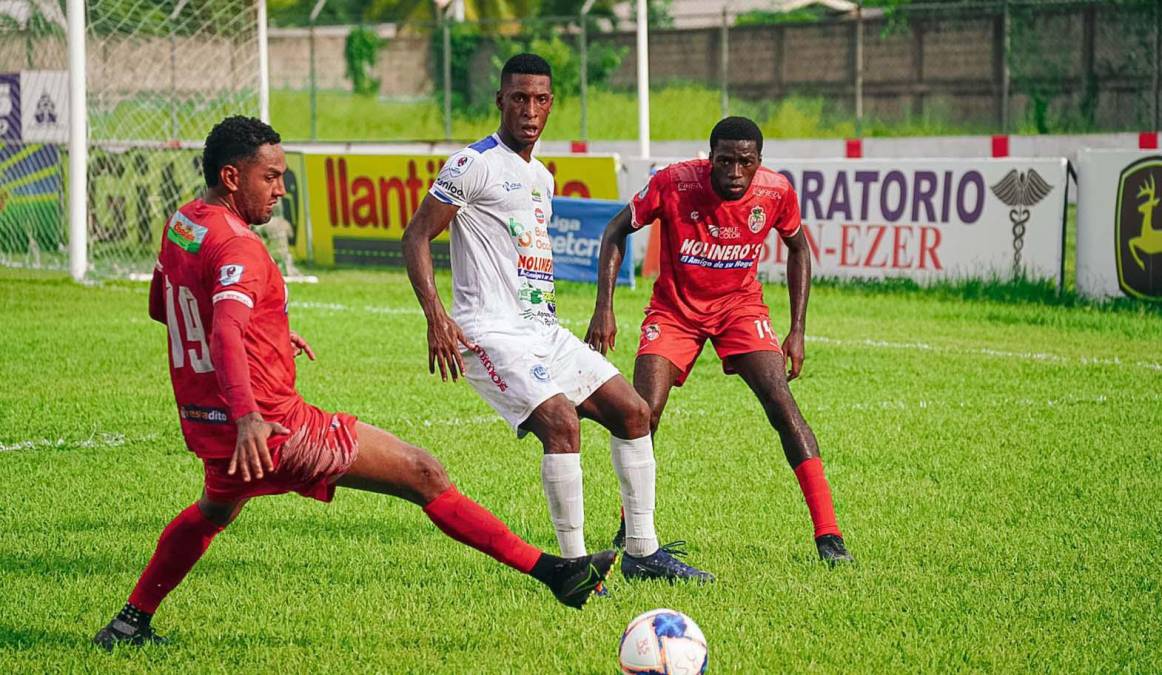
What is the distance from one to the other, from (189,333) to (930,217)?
12.1 m

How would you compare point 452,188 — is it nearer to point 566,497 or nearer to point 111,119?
point 566,497

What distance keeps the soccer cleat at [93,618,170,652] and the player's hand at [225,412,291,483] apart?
963mm

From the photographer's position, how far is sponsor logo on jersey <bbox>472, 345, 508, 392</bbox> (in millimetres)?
5992

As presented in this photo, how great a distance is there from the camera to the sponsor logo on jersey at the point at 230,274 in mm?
4754

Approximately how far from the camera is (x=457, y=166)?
6.02m

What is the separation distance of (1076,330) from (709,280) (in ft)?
25.6

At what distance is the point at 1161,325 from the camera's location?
13.8 meters

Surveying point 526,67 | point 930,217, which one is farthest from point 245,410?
point 930,217

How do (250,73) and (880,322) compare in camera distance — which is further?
(250,73)

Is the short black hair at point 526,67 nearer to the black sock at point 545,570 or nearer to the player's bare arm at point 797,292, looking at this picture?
the player's bare arm at point 797,292

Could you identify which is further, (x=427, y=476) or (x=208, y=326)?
(x=427, y=476)

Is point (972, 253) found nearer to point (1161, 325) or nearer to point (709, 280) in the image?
point (1161, 325)

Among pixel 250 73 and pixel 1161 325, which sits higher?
pixel 250 73

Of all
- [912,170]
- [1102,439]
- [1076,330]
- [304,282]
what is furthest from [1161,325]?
[304,282]
